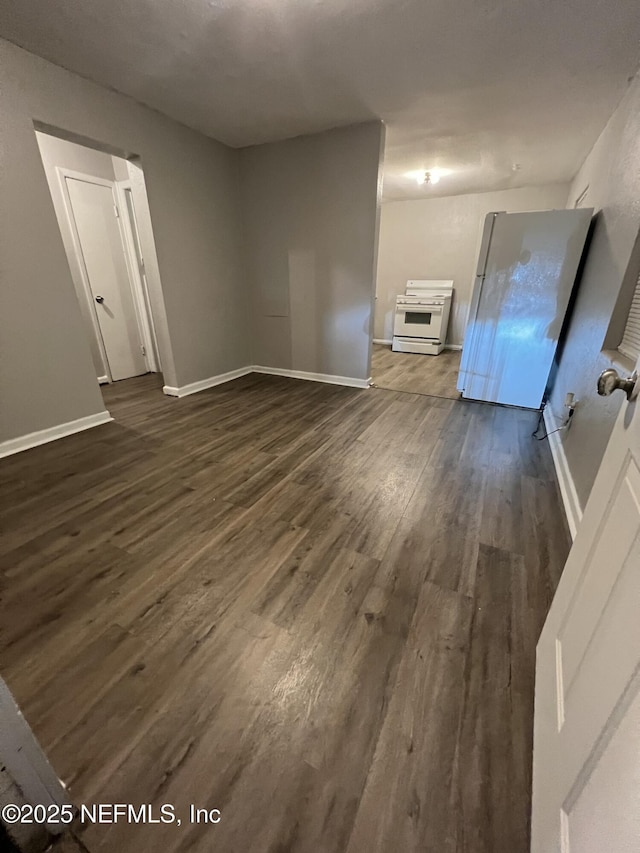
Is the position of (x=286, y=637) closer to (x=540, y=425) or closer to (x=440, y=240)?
(x=540, y=425)

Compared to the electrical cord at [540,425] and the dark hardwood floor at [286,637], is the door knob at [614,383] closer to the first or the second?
the dark hardwood floor at [286,637]

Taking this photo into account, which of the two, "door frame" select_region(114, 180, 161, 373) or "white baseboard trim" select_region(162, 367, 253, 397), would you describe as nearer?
"white baseboard trim" select_region(162, 367, 253, 397)

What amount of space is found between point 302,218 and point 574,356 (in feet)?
9.96

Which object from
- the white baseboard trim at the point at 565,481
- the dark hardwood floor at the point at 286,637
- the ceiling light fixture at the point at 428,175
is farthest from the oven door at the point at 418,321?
the dark hardwood floor at the point at 286,637

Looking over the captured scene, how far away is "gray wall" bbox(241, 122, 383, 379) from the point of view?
3.44 m

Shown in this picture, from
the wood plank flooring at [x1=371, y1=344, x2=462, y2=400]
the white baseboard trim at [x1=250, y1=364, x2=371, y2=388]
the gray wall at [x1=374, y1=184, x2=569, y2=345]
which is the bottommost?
the wood plank flooring at [x1=371, y1=344, x2=462, y2=400]

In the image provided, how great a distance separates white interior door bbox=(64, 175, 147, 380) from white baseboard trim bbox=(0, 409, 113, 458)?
1.56 meters

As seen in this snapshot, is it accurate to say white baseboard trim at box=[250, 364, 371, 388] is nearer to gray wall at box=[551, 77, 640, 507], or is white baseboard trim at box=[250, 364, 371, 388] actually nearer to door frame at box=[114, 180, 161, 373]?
door frame at box=[114, 180, 161, 373]

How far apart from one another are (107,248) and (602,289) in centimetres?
486

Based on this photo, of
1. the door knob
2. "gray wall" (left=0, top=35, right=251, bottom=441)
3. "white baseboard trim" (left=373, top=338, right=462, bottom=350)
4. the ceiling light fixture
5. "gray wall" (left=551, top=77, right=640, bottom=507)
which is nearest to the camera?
the door knob

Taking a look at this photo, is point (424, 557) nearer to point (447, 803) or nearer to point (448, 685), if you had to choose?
point (448, 685)

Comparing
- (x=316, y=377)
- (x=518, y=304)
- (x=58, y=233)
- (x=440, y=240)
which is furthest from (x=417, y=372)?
(x=58, y=233)

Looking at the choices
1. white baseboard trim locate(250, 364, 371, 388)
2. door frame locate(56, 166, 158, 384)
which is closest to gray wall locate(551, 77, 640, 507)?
white baseboard trim locate(250, 364, 371, 388)

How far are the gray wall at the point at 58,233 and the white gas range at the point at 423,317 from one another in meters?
3.19
